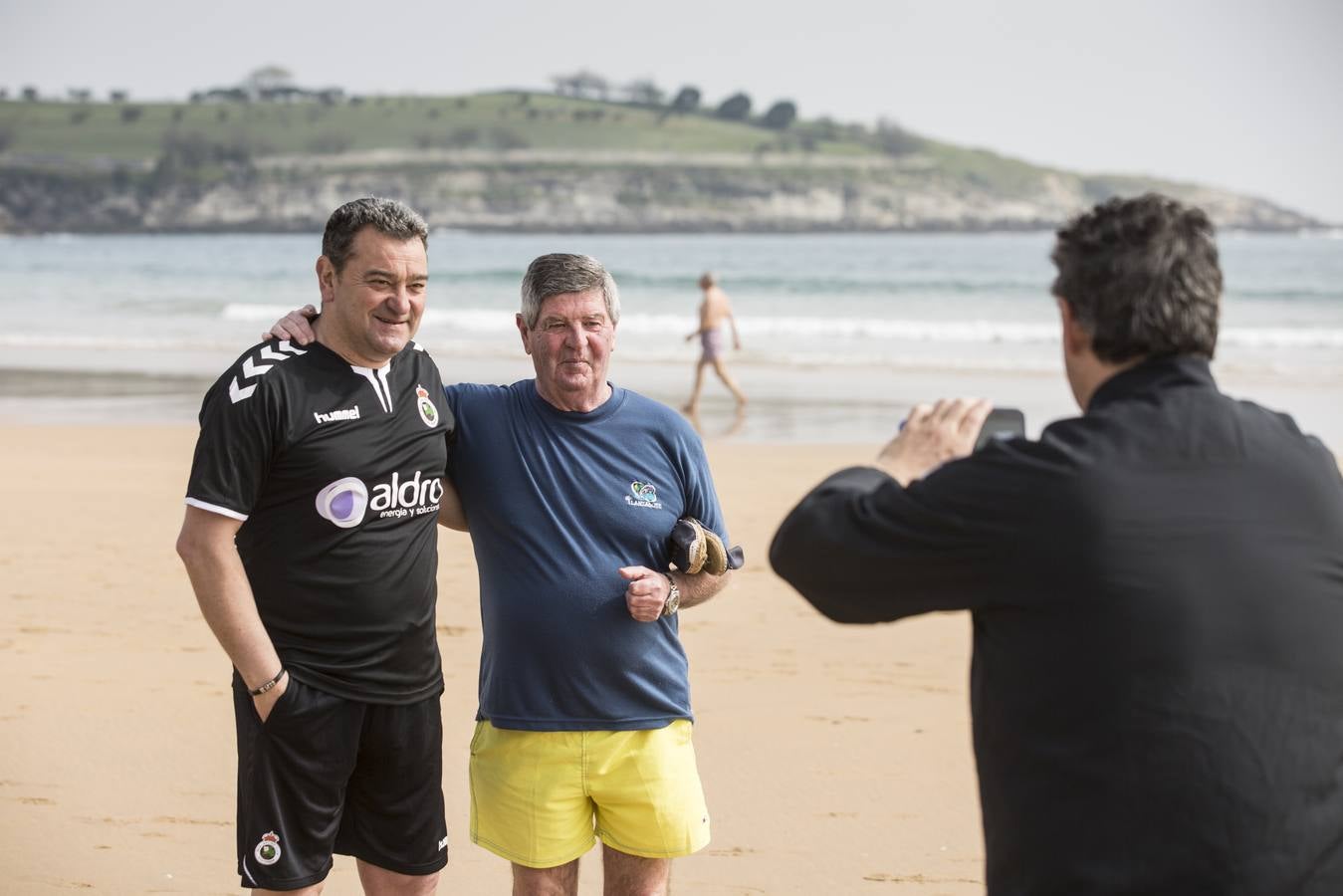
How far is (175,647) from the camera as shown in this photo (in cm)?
718

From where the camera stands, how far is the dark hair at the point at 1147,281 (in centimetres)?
194

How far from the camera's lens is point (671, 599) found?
330 centimetres

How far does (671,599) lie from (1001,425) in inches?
51.3

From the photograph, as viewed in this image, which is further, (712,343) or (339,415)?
(712,343)

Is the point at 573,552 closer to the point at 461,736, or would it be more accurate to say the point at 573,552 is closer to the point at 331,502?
the point at 331,502

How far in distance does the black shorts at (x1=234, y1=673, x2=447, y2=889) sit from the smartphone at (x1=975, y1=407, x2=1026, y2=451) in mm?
1773

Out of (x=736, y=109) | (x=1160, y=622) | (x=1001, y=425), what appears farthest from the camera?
(x=736, y=109)

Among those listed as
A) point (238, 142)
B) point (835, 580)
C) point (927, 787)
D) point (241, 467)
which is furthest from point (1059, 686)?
point (238, 142)

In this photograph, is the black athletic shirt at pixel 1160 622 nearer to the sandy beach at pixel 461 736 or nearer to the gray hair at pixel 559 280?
the gray hair at pixel 559 280

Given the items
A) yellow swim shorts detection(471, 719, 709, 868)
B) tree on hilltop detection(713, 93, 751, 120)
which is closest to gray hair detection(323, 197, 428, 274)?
yellow swim shorts detection(471, 719, 709, 868)

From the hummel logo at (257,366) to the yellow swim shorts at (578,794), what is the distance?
1.00 m

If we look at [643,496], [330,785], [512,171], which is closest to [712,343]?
[643,496]

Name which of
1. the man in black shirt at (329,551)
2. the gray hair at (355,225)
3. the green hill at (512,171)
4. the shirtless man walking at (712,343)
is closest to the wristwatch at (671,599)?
the man in black shirt at (329,551)

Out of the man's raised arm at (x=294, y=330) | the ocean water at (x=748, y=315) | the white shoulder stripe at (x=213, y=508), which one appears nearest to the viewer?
the white shoulder stripe at (x=213, y=508)
